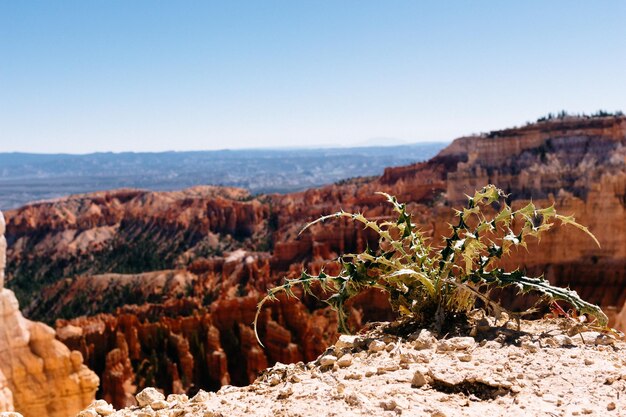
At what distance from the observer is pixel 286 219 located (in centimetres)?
7688

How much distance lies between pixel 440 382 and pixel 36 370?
13523 mm

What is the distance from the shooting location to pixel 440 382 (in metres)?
3.87

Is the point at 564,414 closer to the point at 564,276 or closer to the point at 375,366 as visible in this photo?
the point at 375,366

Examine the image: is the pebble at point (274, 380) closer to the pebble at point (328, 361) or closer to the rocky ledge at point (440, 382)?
the rocky ledge at point (440, 382)

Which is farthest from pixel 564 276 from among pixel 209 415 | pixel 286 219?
pixel 286 219

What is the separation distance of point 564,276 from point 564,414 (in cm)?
3259

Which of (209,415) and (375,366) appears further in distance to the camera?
(375,366)

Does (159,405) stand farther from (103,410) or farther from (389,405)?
(389,405)

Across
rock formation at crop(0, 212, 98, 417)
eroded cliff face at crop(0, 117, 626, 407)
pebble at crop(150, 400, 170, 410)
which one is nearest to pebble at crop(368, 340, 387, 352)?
pebble at crop(150, 400, 170, 410)

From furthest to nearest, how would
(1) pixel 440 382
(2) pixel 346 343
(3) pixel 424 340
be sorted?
1. (2) pixel 346 343
2. (3) pixel 424 340
3. (1) pixel 440 382

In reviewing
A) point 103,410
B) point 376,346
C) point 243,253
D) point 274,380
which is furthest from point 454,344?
point 243,253

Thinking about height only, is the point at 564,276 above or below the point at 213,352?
above

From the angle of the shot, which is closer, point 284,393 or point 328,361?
point 284,393

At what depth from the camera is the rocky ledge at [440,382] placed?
→ 3.60 m
